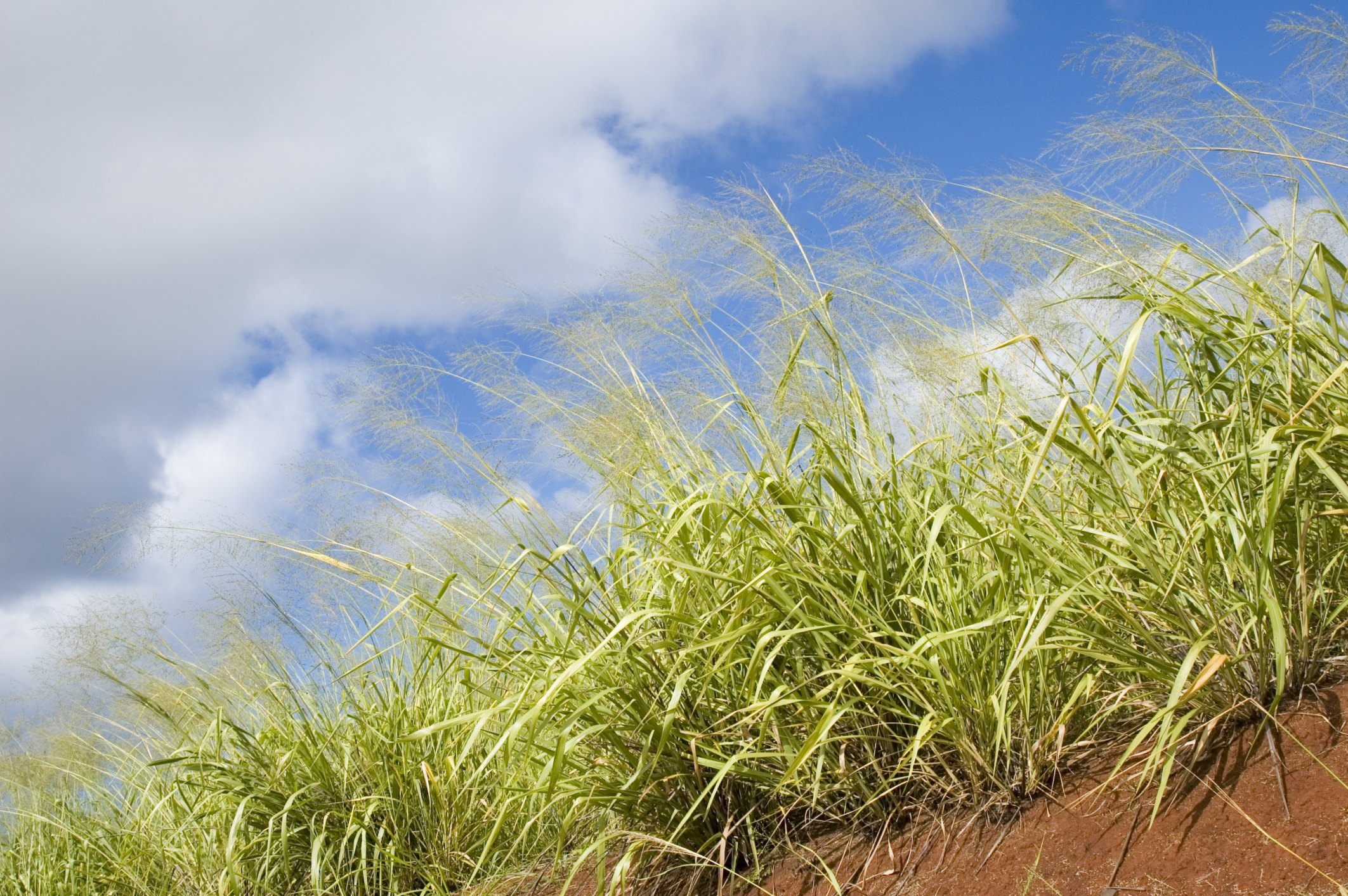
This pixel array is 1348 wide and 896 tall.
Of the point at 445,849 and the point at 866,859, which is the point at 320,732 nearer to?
the point at 445,849

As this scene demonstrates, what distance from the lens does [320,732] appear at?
10.3ft

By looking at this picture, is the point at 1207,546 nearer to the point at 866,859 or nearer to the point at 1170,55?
the point at 866,859

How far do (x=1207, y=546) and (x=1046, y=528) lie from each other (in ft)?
0.97

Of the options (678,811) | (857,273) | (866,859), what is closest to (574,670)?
(678,811)

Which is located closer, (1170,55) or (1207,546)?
(1207,546)

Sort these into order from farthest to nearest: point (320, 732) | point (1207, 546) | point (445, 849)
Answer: point (320, 732) < point (445, 849) < point (1207, 546)

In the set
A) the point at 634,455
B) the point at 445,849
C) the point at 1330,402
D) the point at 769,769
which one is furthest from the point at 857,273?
the point at 445,849

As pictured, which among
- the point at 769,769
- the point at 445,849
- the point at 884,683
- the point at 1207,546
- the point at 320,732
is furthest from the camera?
the point at 320,732

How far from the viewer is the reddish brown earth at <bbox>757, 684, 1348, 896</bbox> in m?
1.61

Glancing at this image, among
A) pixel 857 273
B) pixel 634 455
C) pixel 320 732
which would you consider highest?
pixel 857 273

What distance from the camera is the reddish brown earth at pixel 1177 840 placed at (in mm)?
1608

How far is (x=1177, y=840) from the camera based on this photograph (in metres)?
1.72

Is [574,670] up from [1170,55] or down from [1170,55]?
down

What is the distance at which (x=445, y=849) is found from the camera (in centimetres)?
284
